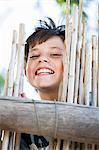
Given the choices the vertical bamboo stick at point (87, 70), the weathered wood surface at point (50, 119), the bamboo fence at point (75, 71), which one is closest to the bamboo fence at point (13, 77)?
the bamboo fence at point (75, 71)

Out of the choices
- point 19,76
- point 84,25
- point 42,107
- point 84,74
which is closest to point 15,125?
point 42,107

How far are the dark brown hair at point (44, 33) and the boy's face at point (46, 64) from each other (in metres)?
0.02

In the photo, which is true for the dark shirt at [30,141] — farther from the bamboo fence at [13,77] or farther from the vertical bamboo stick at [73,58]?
the vertical bamboo stick at [73,58]

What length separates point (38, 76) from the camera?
142cm

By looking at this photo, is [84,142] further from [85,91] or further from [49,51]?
[49,51]

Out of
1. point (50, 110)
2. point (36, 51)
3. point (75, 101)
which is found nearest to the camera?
point (50, 110)

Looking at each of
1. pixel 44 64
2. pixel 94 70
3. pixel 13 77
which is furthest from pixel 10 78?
pixel 94 70

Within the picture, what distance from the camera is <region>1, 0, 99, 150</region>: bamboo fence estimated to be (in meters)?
1.25

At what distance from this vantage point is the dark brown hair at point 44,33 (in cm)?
148

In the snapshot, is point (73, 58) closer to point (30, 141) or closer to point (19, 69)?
point (19, 69)

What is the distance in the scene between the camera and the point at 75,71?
1.30 metres

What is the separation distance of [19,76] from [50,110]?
8.2 inches

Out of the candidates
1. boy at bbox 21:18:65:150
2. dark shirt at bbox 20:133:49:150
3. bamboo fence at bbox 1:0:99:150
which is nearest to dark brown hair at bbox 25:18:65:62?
boy at bbox 21:18:65:150

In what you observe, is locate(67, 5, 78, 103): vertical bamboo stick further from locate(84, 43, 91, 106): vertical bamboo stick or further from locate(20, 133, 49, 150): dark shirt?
locate(20, 133, 49, 150): dark shirt
